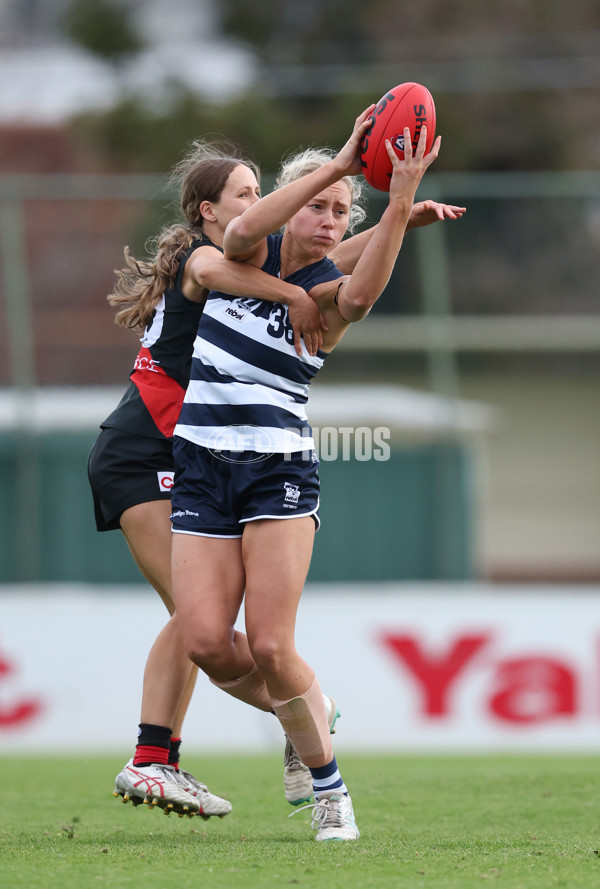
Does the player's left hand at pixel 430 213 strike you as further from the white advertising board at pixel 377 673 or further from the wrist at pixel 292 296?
the white advertising board at pixel 377 673

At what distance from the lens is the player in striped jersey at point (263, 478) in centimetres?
445

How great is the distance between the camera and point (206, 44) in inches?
1051

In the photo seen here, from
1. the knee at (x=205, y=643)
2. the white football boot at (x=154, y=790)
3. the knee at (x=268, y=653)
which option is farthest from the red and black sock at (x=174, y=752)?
the knee at (x=268, y=653)

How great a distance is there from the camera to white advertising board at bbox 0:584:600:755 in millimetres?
9305

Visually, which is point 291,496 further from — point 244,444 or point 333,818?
point 333,818

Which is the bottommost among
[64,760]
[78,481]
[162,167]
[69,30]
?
[64,760]

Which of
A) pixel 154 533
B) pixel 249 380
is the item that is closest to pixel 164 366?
pixel 249 380

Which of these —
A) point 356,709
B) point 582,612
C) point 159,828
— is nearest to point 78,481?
point 356,709

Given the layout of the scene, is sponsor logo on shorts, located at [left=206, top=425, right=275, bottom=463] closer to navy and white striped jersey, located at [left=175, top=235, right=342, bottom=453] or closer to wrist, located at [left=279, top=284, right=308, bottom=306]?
navy and white striped jersey, located at [left=175, top=235, right=342, bottom=453]

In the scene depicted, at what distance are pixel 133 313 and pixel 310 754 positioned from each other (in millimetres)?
1780

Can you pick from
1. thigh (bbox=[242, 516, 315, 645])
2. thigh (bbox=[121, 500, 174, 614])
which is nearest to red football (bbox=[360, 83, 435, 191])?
thigh (bbox=[242, 516, 315, 645])

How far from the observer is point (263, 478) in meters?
4.53

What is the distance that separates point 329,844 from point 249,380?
63.7 inches

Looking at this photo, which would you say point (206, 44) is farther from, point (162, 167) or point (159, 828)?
point (159, 828)
